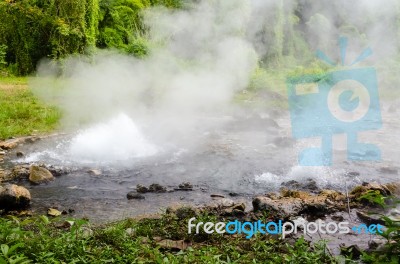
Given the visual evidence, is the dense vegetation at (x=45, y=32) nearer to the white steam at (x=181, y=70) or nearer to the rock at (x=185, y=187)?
the white steam at (x=181, y=70)

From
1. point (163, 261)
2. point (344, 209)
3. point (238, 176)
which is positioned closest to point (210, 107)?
point (238, 176)

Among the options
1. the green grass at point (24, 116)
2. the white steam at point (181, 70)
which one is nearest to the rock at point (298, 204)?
the white steam at point (181, 70)

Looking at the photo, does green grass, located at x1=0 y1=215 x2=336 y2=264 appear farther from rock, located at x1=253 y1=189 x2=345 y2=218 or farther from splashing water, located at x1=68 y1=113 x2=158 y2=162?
splashing water, located at x1=68 y1=113 x2=158 y2=162

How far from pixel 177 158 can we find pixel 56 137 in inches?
112

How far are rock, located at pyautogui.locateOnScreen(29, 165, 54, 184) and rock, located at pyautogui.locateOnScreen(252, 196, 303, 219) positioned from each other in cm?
300

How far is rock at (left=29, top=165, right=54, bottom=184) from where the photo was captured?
532 centimetres

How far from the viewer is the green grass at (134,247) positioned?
100 inches

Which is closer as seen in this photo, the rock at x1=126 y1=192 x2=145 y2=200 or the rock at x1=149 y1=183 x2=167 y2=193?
the rock at x1=126 y1=192 x2=145 y2=200

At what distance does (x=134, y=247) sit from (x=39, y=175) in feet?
10.2

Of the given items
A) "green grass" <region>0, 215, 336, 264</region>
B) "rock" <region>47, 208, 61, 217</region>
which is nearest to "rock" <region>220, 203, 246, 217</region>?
"green grass" <region>0, 215, 336, 264</region>

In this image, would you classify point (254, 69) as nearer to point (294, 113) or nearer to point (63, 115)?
point (294, 113)

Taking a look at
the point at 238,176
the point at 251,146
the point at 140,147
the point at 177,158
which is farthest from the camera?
the point at 251,146

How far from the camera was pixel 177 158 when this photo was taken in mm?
6754

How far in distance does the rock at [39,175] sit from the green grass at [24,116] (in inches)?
101
